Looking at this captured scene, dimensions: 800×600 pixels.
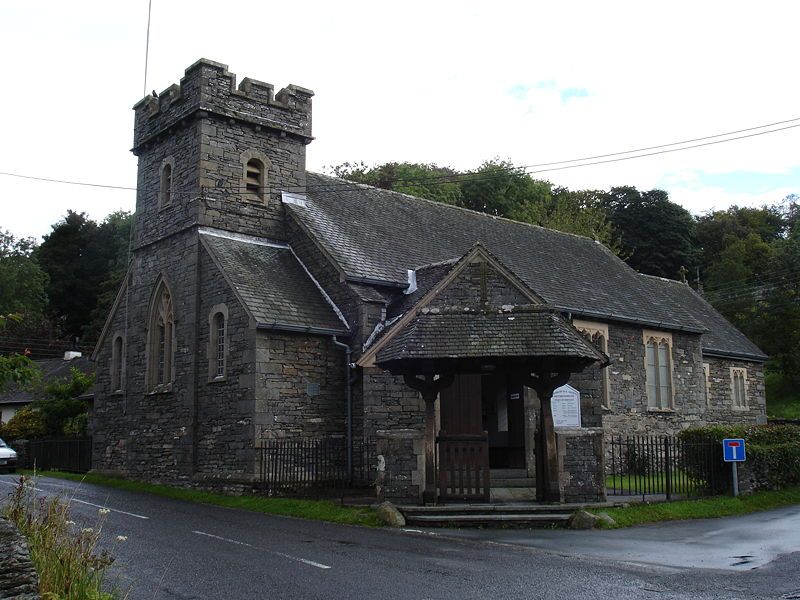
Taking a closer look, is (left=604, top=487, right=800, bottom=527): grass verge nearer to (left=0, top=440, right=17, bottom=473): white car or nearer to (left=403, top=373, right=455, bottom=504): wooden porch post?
(left=403, top=373, right=455, bottom=504): wooden porch post

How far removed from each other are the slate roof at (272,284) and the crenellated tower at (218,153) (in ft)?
1.91

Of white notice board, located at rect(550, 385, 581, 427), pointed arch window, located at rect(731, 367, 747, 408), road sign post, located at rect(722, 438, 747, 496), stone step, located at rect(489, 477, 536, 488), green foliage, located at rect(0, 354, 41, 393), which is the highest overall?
pointed arch window, located at rect(731, 367, 747, 408)

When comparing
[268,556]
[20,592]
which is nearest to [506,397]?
[268,556]

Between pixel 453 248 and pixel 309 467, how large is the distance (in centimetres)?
995

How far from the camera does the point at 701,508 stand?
641 inches

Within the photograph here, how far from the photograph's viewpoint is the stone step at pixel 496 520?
14617 mm

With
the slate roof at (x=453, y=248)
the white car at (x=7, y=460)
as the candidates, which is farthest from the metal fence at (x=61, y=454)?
the slate roof at (x=453, y=248)

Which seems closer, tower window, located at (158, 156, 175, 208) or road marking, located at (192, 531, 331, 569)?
road marking, located at (192, 531, 331, 569)

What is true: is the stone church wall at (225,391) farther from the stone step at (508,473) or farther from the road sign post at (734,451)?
the road sign post at (734,451)

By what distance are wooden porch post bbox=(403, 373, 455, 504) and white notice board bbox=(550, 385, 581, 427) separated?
3056 mm

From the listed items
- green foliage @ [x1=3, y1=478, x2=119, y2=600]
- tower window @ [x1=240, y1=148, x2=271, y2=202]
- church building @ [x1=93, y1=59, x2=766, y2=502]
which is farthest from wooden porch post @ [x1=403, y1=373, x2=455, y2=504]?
tower window @ [x1=240, y1=148, x2=271, y2=202]

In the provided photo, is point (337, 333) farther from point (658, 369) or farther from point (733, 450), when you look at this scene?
point (658, 369)

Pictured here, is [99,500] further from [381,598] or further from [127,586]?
[381,598]

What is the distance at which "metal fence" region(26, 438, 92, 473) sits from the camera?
27953 mm
